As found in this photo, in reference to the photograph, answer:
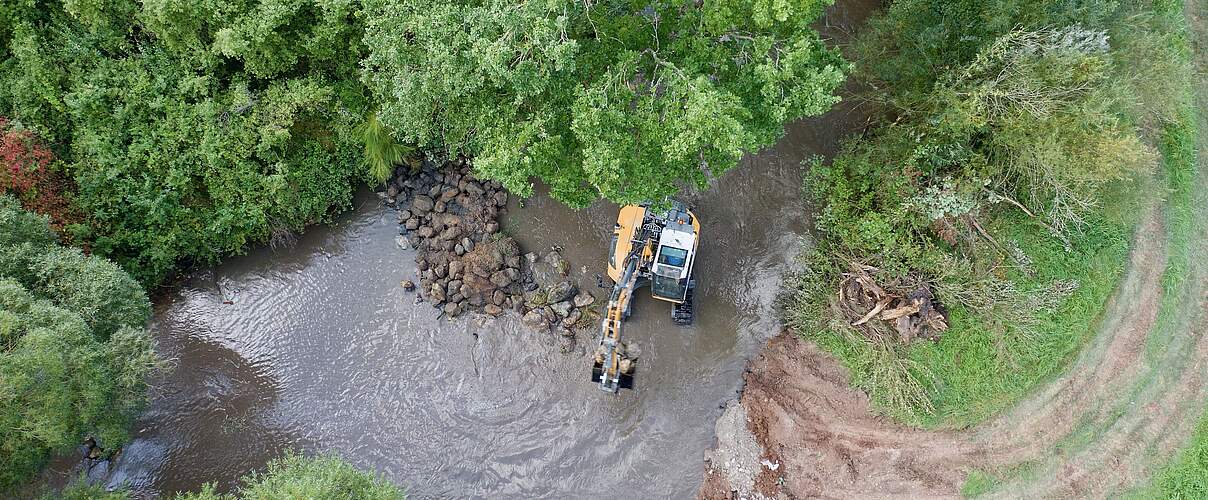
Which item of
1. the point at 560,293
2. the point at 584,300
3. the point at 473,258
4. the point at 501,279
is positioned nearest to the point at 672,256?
the point at 584,300

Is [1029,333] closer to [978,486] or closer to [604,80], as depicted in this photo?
[978,486]

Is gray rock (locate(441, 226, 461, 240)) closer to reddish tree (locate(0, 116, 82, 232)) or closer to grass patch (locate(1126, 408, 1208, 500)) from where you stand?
reddish tree (locate(0, 116, 82, 232))

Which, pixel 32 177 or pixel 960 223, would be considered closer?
pixel 32 177

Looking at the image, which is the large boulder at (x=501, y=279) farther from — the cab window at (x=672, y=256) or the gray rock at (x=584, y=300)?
the cab window at (x=672, y=256)

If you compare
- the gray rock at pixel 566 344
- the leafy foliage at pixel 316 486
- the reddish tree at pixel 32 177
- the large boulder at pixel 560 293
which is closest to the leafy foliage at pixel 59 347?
the reddish tree at pixel 32 177

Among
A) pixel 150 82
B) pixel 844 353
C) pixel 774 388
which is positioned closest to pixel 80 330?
pixel 150 82

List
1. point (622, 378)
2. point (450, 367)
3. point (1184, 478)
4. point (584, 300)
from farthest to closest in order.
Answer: point (584, 300)
point (450, 367)
point (622, 378)
point (1184, 478)
